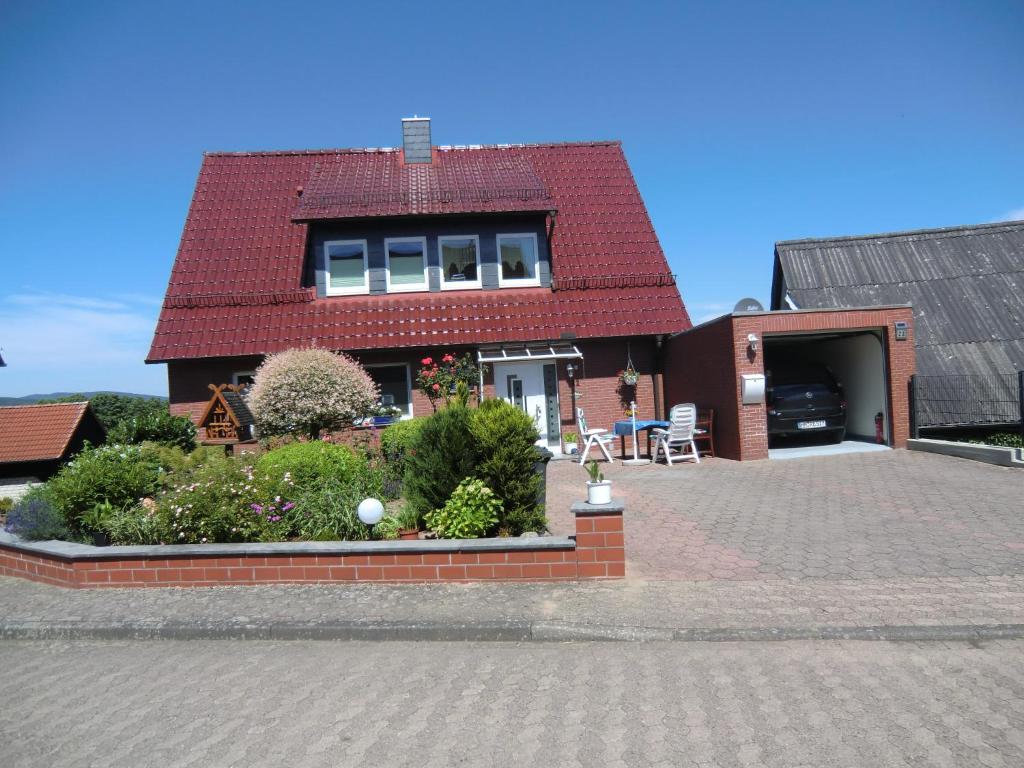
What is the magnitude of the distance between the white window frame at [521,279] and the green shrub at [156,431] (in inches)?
292

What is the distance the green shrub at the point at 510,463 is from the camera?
22.3 ft

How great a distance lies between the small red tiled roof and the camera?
48.6 ft

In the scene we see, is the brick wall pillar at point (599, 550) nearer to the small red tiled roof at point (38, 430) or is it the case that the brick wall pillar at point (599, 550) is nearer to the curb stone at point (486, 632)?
the curb stone at point (486, 632)

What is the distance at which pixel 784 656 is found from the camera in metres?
4.54

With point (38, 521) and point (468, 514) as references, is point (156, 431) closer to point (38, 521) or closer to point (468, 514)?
point (38, 521)

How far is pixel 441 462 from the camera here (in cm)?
704

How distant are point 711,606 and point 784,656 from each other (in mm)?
824

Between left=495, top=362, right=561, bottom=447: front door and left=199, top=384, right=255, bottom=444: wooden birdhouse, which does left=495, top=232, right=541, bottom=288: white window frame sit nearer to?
left=495, top=362, right=561, bottom=447: front door

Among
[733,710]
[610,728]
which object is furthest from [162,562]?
[733,710]

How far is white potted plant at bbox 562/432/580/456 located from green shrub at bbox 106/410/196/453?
7493 mm

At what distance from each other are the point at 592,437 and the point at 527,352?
104 inches

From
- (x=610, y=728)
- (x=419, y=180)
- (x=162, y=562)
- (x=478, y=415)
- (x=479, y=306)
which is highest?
(x=419, y=180)

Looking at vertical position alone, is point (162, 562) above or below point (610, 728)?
above

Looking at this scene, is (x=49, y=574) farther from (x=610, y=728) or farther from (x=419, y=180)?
(x=419, y=180)
